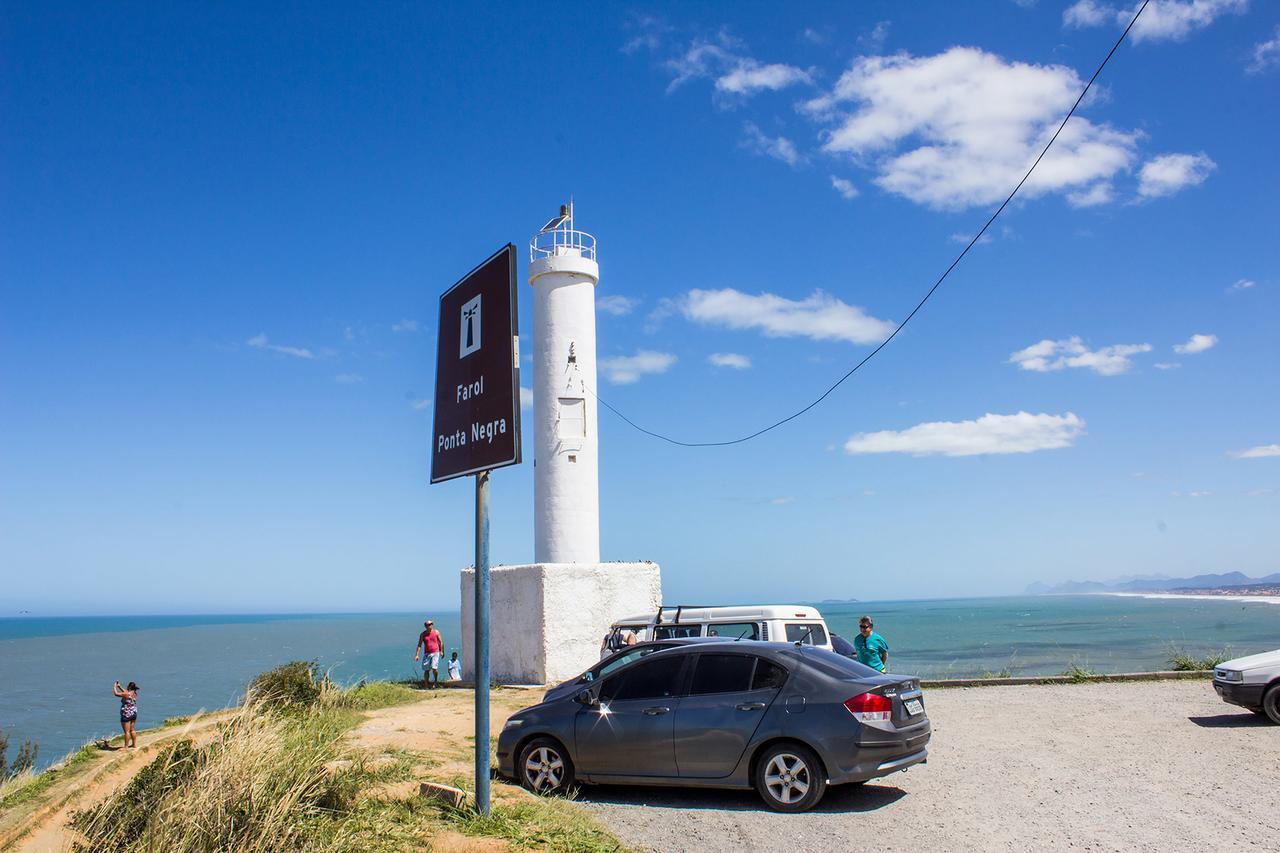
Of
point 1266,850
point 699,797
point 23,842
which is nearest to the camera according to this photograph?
point 1266,850

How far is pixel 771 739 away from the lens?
28.5ft

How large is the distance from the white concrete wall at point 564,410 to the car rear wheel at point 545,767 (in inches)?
412

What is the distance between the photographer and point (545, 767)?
31.2ft

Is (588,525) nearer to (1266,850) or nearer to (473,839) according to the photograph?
(473,839)

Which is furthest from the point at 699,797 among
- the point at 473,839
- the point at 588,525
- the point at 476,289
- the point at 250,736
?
the point at 588,525

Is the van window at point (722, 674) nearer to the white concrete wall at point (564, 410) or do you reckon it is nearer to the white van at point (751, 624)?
the white van at point (751, 624)

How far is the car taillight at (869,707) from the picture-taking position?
8477 mm

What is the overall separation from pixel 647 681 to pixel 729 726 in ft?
3.32

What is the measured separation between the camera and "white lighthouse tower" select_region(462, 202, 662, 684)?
1877 cm

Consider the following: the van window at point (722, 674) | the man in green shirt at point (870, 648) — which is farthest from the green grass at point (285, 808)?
the man in green shirt at point (870, 648)

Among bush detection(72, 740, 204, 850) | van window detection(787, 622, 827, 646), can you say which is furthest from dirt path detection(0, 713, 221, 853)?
van window detection(787, 622, 827, 646)

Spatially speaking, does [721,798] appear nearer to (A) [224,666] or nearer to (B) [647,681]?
(B) [647,681]

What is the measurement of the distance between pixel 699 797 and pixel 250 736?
14.1 feet

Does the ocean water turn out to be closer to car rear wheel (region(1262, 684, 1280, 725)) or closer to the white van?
the white van
